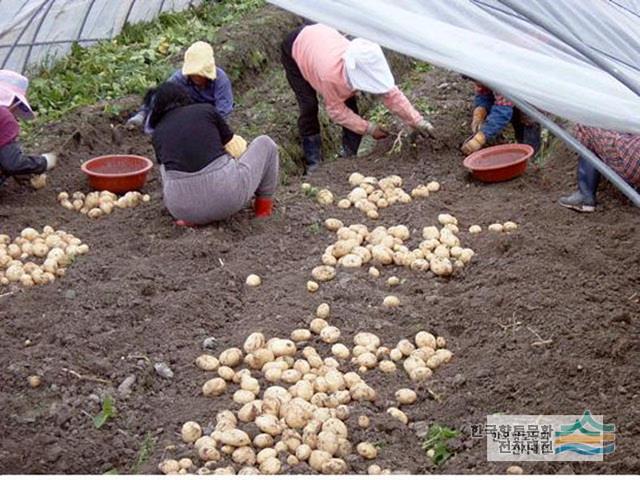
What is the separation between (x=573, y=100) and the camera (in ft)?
11.7

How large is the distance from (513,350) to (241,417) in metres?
1.32

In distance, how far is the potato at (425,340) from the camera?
15.3ft

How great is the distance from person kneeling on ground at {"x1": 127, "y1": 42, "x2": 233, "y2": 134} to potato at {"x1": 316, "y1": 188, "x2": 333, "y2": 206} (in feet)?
3.52

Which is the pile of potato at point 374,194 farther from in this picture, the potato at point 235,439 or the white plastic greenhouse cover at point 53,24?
the white plastic greenhouse cover at point 53,24

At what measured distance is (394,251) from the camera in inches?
228

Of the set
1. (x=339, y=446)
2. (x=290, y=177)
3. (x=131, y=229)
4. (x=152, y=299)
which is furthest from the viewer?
(x=290, y=177)

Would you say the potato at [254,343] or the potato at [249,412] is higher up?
the potato at [249,412]

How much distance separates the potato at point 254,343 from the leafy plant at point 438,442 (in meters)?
0.98

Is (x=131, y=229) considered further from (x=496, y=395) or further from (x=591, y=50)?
(x=591, y=50)

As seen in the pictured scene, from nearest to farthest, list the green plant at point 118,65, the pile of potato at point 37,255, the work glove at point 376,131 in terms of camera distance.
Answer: the pile of potato at point 37,255
the work glove at point 376,131
the green plant at point 118,65

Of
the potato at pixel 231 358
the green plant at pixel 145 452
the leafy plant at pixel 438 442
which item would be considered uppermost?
the leafy plant at pixel 438 442

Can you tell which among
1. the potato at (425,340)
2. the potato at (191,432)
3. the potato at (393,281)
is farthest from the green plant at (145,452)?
the potato at (393,281)

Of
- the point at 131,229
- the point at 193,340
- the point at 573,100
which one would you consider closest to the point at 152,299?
the point at 193,340

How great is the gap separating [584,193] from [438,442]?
2790 millimetres
